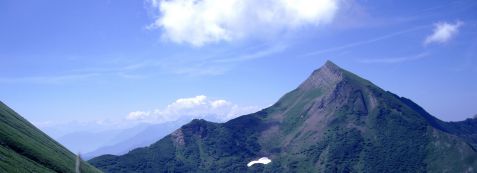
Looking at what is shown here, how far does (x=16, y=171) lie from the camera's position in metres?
97.1

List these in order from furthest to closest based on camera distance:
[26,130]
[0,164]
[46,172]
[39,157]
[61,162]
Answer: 1. [26,130]
2. [61,162]
3. [39,157]
4. [46,172]
5. [0,164]

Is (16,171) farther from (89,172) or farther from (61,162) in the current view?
(89,172)

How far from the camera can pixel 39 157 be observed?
427ft

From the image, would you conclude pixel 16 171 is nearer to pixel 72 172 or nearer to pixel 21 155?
pixel 21 155

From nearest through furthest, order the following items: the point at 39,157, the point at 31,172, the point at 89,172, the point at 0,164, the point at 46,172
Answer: the point at 0,164 < the point at 31,172 < the point at 46,172 < the point at 39,157 < the point at 89,172

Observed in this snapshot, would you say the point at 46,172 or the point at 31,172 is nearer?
the point at 31,172

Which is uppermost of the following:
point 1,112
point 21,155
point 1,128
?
point 1,112

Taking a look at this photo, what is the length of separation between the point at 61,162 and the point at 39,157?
429 inches

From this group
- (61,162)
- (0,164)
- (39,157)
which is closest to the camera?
(0,164)

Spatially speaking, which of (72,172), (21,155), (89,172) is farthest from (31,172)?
(89,172)

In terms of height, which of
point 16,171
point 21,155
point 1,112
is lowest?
point 16,171

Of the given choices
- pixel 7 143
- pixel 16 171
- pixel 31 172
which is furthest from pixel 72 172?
pixel 16 171

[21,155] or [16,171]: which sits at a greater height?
[21,155]

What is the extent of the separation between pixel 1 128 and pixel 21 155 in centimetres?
1446
